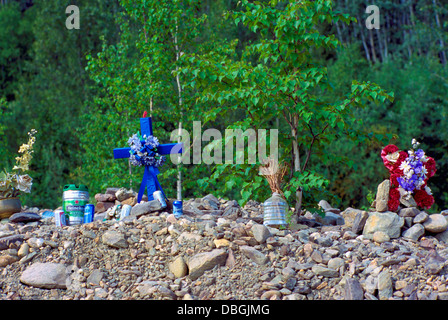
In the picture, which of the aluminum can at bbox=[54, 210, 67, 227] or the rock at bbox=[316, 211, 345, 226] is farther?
the rock at bbox=[316, 211, 345, 226]

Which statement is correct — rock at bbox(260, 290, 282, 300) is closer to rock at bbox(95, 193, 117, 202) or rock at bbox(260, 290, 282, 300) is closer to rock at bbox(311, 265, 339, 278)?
rock at bbox(311, 265, 339, 278)

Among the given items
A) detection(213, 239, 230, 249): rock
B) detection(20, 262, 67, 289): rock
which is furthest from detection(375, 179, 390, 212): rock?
detection(20, 262, 67, 289): rock

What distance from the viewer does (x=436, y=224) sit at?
5785 millimetres

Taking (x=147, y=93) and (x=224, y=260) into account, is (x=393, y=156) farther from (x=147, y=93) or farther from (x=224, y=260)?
(x=147, y=93)

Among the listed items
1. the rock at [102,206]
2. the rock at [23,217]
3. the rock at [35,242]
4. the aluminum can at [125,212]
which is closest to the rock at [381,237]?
the aluminum can at [125,212]

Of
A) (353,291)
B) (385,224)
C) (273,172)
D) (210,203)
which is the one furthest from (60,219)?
(385,224)

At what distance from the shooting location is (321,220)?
6879 millimetres

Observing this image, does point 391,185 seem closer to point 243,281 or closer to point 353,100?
point 353,100

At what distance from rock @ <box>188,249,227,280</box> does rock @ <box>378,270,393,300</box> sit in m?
1.46

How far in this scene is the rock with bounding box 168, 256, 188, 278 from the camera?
4992 millimetres

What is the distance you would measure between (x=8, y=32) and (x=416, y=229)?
958 inches

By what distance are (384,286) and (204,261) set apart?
65.1 inches

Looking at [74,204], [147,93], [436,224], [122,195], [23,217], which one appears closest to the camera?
[436,224]
